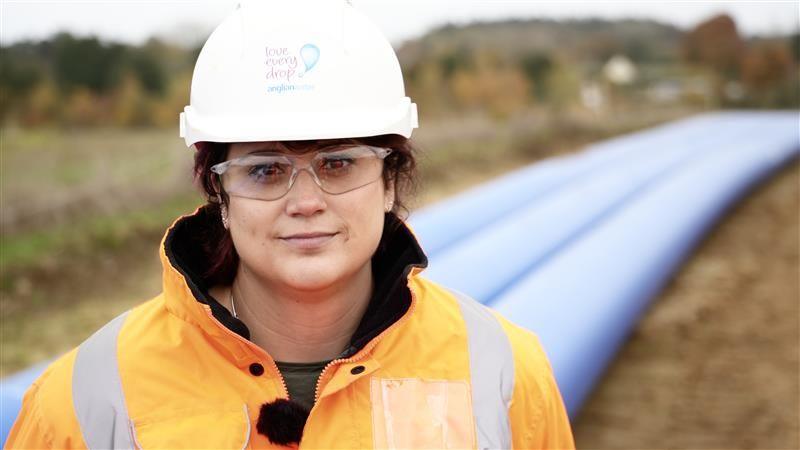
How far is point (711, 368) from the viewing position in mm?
4418

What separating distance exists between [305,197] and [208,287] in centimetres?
37

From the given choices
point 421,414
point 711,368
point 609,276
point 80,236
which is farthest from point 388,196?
point 80,236

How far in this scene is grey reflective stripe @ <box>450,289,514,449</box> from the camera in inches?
56.8

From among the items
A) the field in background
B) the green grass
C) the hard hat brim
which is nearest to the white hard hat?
the hard hat brim

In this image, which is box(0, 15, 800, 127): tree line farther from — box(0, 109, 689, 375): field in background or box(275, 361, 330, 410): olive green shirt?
box(275, 361, 330, 410): olive green shirt

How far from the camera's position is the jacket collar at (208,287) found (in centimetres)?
138

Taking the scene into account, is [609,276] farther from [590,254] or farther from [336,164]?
[336,164]

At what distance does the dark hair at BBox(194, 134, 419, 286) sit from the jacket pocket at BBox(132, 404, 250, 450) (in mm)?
328

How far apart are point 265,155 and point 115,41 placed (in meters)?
8.46

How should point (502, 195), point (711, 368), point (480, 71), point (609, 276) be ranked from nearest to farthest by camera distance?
point (609, 276), point (711, 368), point (502, 195), point (480, 71)

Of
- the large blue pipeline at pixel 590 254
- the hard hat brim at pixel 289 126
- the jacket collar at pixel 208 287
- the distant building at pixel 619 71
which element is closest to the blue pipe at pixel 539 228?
the large blue pipeline at pixel 590 254

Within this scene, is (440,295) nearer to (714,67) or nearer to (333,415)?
(333,415)

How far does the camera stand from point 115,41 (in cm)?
909

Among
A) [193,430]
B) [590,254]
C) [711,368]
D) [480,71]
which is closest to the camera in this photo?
[193,430]
